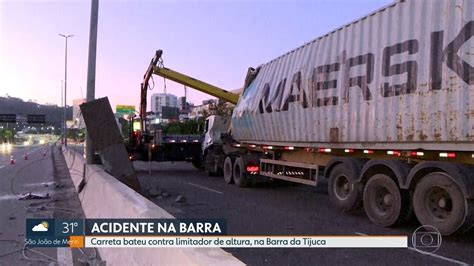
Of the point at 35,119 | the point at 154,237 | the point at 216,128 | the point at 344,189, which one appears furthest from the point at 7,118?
the point at 154,237

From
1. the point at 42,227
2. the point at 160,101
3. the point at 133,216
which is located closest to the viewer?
the point at 133,216

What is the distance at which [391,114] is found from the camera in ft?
30.1

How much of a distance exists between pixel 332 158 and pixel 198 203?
141 inches

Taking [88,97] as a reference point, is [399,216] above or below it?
below

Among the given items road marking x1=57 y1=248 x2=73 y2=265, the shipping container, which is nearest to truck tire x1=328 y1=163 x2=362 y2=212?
the shipping container

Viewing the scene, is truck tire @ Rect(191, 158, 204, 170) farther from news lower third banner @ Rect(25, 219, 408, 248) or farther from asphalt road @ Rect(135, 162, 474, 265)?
news lower third banner @ Rect(25, 219, 408, 248)

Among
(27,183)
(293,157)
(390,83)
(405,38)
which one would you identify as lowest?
(27,183)

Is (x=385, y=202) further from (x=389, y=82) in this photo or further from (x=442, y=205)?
(x=389, y=82)

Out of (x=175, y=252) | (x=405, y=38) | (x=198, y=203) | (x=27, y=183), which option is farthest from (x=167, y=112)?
(x=175, y=252)

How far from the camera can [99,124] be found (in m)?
13.6

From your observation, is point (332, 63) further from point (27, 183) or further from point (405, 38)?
point (27, 183)

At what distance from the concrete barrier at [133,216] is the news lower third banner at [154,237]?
0.28 feet

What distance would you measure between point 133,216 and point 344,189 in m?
6.02

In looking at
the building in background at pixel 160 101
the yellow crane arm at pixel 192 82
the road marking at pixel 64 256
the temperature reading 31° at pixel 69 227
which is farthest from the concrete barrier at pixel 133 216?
the building in background at pixel 160 101
